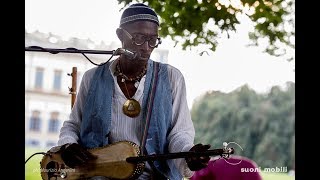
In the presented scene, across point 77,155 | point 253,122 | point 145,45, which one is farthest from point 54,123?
point 253,122

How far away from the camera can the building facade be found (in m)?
2.11

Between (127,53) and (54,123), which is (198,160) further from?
(54,123)

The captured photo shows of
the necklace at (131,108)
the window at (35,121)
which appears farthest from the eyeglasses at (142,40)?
the window at (35,121)

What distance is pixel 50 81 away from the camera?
220 centimetres

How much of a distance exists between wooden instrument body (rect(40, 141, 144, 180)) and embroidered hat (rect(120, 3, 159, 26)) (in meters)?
0.47

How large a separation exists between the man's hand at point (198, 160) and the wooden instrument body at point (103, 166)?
0.58ft

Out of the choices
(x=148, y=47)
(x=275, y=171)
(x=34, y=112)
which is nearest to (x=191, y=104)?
(x=148, y=47)

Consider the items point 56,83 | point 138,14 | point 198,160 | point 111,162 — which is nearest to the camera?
point 198,160

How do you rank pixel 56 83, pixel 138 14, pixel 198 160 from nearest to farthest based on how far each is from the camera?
pixel 198 160, pixel 138 14, pixel 56 83

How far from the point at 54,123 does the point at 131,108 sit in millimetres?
358

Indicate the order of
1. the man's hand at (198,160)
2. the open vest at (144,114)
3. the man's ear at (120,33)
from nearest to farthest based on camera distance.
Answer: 1. the man's hand at (198,160)
2. the open vest at (144,114)
3. the man's ear at (120,33)

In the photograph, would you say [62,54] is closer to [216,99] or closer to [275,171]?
[216,99]

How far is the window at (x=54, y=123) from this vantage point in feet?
7.11

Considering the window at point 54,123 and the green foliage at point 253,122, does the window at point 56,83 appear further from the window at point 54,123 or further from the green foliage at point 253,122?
the green foliage at point 253,122
